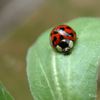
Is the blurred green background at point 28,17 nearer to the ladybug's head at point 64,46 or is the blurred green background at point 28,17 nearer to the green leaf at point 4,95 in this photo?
the ladybug's head at point 64,46

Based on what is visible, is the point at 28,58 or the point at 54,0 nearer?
the point at 28,58

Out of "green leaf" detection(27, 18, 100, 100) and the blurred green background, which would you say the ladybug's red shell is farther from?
the blurred green background

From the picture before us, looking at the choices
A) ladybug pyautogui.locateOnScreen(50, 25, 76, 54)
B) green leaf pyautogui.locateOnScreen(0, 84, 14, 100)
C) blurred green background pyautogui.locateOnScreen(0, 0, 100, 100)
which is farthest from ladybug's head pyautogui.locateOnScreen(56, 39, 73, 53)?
blurred green background pyautogui.locateOnScreen(0, 0, 100, 100)

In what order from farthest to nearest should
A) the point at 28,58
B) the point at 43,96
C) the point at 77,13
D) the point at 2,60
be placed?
the point at 77,13, the point at 2,60, the point at 28,58, the point at 43,96

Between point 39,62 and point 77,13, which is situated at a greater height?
point 39,62

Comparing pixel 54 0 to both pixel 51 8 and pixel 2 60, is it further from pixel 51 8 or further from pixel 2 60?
pixel 2 60

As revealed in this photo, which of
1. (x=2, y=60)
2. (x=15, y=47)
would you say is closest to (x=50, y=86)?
(x=2, y=60)
